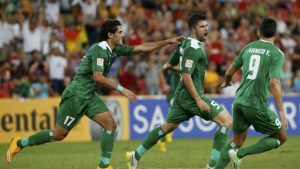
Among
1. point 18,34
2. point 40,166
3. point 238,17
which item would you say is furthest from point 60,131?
point 238,17

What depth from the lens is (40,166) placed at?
14680 millimetres

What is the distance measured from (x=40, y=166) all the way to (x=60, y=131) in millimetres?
1754

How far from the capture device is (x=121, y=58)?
2492 cm

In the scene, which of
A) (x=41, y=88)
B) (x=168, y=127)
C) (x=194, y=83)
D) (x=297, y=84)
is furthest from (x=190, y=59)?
(x=297, y=84)

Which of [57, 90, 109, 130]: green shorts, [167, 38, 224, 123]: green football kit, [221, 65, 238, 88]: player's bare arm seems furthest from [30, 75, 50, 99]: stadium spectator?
[221, 65, 238, 88]: player's bare arm

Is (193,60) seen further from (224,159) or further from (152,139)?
(224,159)

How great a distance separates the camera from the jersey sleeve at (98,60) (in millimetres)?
12523

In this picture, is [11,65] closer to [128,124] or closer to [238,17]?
[128,124]

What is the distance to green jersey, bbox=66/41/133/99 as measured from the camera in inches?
497

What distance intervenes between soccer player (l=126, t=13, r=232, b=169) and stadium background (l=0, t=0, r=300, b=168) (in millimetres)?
9225

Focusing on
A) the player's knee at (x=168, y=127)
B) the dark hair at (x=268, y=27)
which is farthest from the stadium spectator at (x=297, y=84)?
the dark hair at (x=268, y=27)

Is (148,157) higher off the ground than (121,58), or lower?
lower

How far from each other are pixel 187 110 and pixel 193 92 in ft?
1.50

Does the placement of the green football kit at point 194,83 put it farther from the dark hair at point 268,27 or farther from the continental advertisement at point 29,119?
the continental advertisement at point 29,119
